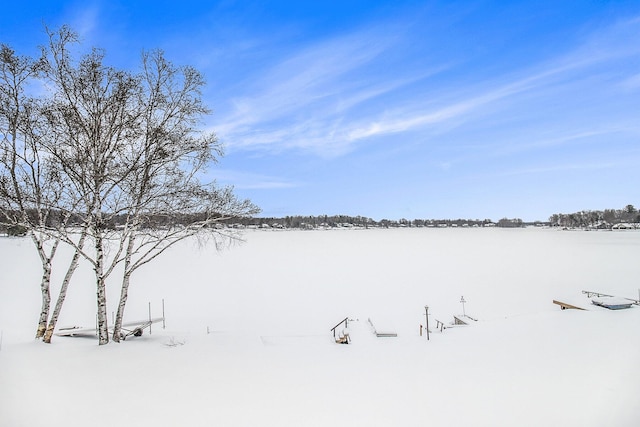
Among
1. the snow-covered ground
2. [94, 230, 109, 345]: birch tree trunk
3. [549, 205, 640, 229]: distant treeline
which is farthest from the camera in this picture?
[549, 205, 640, 229]: distant treeline

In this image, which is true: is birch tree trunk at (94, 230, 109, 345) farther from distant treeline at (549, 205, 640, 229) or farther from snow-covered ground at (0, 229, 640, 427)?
distant treeline at (549, 205, 640, 229)

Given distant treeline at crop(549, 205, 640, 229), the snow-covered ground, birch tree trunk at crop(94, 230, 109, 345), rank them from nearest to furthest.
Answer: the snow-covered ground → birch tree trunk at crop(94, 230, 109, 345) → distant treeline at crop(549, 205, 640, 229)

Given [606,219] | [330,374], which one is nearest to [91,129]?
[330,374]

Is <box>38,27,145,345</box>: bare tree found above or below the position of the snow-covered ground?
above

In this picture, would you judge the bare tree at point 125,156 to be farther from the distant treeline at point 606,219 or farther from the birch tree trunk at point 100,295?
the distant treeline at point 606,219

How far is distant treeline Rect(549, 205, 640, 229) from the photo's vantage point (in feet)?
477

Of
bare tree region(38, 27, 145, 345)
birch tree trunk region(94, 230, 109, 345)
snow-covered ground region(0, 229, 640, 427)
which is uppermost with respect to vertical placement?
bare tree region(38, 27, 145, 345)

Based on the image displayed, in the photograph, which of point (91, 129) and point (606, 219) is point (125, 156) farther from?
point (606, 219)

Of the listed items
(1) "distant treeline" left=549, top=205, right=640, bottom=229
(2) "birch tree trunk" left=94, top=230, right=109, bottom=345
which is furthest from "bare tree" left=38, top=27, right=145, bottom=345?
(1) "distant treeline" left=549, top=205, right=640, bottom=229

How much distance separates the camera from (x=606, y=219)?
521 feet

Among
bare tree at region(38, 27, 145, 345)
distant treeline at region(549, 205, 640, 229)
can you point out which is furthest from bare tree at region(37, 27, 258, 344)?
distant treeline at region(549, 205, 640, 229)

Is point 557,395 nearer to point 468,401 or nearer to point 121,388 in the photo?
point 468,401

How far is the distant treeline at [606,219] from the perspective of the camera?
14538 centimetres

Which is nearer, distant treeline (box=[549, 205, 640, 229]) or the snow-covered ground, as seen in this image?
the snow-covered ground
